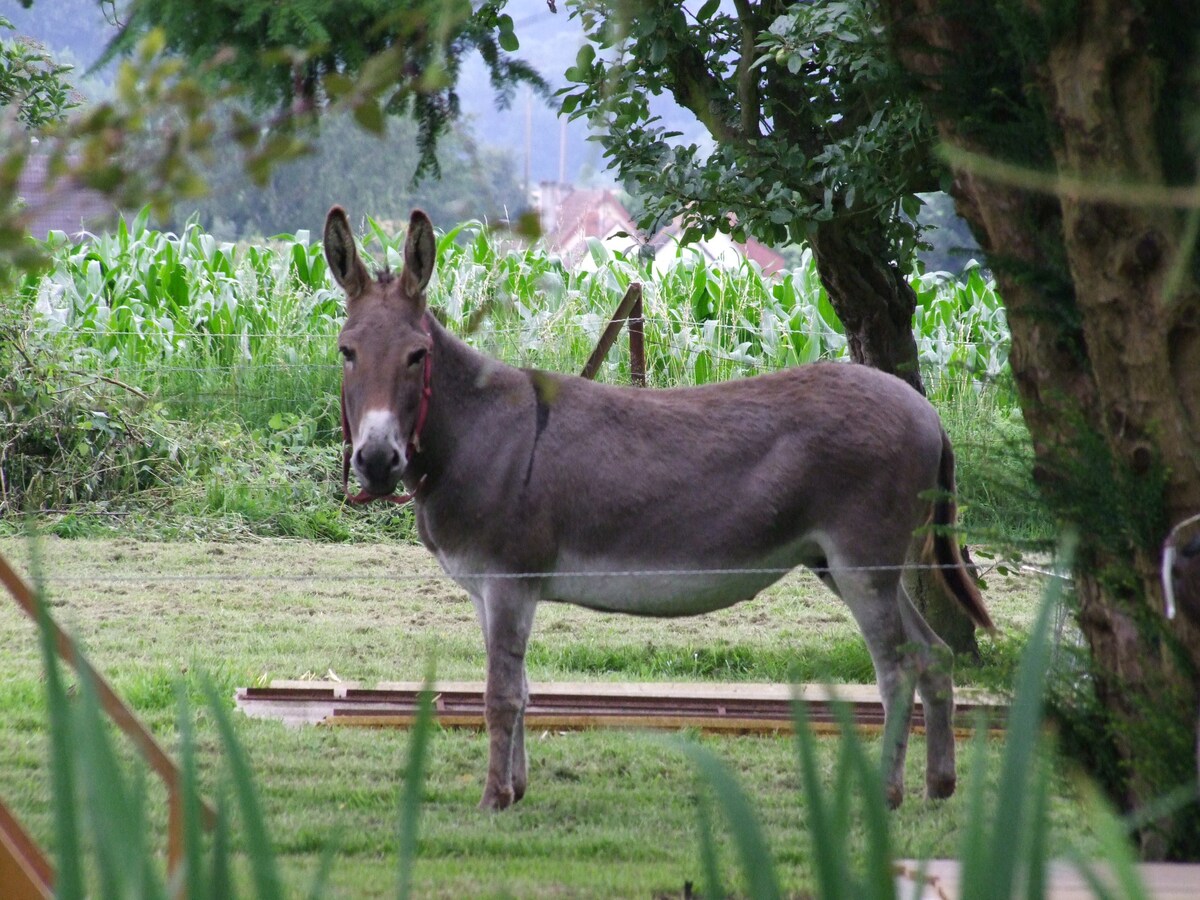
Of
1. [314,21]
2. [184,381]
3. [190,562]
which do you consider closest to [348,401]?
[314,21]

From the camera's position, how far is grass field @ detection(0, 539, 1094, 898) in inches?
151

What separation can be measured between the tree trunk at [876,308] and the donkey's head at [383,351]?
207cm

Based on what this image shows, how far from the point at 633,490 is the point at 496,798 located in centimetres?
113

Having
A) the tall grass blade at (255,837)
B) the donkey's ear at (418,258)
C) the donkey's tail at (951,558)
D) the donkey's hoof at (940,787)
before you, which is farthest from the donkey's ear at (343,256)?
the tall grass blade at (255,837)

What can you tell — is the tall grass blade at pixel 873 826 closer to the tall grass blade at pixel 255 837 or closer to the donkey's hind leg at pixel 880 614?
the tall grass blade at pixel 255 837

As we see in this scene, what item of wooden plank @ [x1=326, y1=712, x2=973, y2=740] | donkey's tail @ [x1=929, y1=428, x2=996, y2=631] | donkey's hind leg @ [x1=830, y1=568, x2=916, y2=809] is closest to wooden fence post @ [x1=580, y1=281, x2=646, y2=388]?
wooden plank @ [x1=326, y1=712, x2=973, y2=740]

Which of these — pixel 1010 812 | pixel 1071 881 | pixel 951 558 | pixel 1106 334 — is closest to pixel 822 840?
pixel 1010 812

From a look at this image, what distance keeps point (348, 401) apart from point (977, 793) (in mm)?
3272

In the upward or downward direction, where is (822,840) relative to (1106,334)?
downward

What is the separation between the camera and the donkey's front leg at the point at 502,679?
441cm

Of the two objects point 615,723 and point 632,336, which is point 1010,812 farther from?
point 632,336

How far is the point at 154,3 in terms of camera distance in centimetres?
258

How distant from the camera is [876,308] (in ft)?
20.0

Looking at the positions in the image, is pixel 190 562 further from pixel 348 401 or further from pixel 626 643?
pixel 348 401
